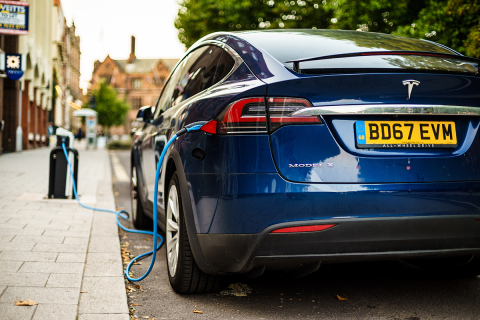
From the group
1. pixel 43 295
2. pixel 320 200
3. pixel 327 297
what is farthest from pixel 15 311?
pixel 327 297

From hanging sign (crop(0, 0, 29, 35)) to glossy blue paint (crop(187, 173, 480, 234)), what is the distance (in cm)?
1350

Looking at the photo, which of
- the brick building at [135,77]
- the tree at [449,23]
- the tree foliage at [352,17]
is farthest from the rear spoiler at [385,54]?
the brick building at [135,77]

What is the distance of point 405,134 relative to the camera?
279 cm

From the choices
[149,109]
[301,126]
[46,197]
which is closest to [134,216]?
[149,109]

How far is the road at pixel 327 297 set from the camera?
3.20 metres

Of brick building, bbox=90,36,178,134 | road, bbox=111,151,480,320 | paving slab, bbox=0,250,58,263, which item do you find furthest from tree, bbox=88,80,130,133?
road, bbox=111,151,480,320

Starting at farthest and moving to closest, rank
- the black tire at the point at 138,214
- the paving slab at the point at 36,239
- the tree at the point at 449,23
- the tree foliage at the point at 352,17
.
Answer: the tree foliage at the point at 352,17 < the tree at the point at 449,23 < the black tire at the point at 138,214 < the paving slab at the point at 36,239

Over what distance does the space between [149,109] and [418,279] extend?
9.99 feet

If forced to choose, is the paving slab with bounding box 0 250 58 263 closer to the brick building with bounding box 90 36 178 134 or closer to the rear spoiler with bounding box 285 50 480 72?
the rear spoiler with bounding box 285 50 480 72

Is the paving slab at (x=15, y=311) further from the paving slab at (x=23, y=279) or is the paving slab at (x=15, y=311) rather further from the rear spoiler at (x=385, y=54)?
the rear spoiler at (x=385, y=54)

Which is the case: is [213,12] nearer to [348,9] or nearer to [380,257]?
[348,9]

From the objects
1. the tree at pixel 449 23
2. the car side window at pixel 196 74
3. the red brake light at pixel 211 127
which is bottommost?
the red brake light at pixel 211 127

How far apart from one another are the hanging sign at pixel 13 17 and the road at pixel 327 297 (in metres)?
12.3

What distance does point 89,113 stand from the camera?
32.7 meters
